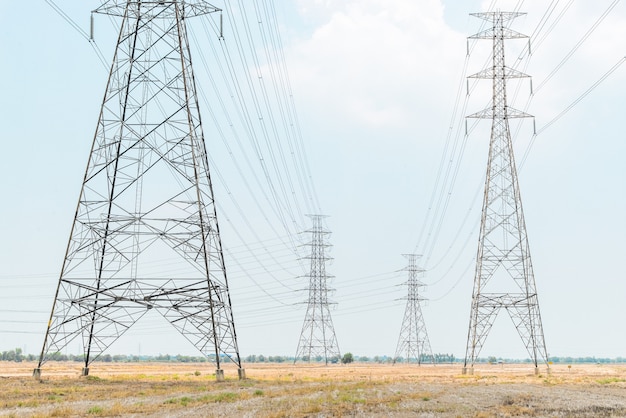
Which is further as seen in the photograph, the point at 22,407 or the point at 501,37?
the point at 501,37

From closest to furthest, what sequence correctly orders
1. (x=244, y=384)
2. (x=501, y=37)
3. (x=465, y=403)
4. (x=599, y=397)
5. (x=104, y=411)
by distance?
(x=104, y=411)
(x=465, y=403)
(x=599, y=397)
(x=244, y=384)
(x=501, y=37)

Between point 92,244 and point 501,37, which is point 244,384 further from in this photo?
point 501,37

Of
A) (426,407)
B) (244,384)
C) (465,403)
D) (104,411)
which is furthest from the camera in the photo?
(244,384)

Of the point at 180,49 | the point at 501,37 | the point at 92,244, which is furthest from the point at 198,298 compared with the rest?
the point at 501,37

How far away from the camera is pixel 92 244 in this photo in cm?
4209

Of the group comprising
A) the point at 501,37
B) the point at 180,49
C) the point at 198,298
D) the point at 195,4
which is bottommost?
the point at 198,298

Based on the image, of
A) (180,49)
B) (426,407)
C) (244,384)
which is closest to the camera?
(426,407)

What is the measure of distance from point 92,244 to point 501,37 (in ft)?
141

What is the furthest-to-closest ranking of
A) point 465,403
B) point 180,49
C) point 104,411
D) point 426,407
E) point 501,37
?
point 501,37
point 180,49
point 465,403
point 426,407
point 104,411

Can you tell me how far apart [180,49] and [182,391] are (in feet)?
65.0

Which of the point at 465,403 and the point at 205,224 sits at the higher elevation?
the point at 205,224

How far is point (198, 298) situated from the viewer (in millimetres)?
41438

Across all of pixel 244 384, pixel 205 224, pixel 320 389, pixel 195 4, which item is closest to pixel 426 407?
pixel 320 389

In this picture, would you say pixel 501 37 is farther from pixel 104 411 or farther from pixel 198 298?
pixel 104 411
